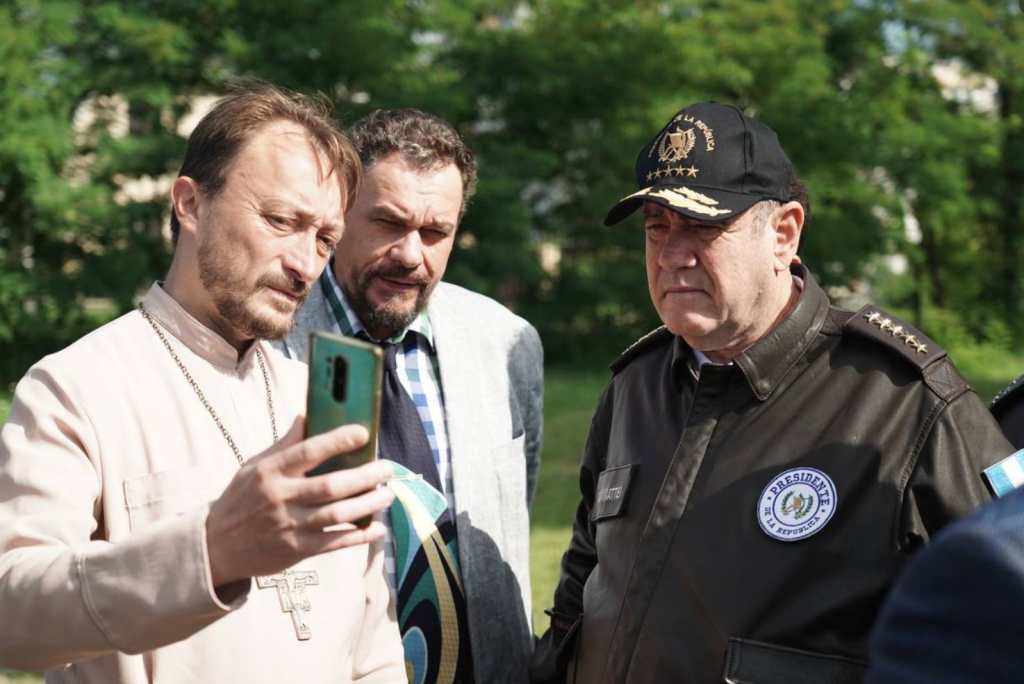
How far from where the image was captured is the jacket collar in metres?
2.74

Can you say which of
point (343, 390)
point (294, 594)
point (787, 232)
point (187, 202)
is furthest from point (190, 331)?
point (787, 232)

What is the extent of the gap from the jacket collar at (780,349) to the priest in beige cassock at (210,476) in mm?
899

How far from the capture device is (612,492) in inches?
116

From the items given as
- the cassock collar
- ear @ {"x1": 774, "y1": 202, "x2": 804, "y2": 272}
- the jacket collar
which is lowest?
the jacket collar

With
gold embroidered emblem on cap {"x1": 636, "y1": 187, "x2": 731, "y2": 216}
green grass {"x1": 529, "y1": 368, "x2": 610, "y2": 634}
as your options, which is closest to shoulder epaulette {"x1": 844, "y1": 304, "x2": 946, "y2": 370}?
gold embroidered emblem on cap {"x1": 636, "y1": 187, "x2": 731, "y2": 216}

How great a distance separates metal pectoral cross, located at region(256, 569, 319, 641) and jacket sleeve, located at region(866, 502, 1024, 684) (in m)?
1.40

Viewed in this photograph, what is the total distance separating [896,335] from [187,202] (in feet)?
4.95

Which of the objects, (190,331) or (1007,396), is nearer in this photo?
(190,331)

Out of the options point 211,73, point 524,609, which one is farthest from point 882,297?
point 524,609

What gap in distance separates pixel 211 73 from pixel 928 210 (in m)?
11.3

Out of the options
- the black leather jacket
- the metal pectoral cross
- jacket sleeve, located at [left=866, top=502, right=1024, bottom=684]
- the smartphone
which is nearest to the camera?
jacket sleeve, located at [left=866, top=502, right=1024, bottom=684]

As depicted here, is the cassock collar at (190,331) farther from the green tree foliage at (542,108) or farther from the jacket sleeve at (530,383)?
the green tree foliage at (542,108)

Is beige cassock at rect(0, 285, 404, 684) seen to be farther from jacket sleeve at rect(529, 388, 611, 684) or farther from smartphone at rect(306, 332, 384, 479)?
jacket sleeve at rect(529, 388, 611, 684)

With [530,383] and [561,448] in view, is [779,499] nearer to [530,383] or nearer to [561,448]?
[530,383]
